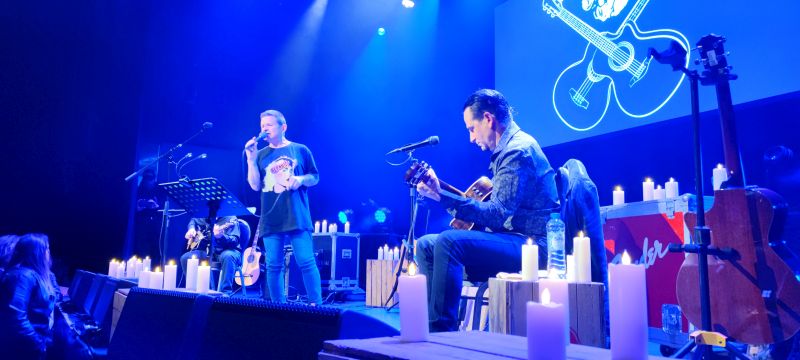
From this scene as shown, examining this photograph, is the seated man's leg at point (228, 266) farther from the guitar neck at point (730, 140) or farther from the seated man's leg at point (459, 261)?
the guitar neck at point (730, 140)

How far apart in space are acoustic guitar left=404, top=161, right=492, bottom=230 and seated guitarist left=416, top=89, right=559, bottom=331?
0.03 meters

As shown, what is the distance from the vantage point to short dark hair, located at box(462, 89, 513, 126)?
2.77 metres

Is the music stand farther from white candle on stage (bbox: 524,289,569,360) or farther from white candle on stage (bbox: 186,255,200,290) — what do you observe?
white candle on stage (bbox: 524,289,569,360)

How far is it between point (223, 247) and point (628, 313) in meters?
6.00

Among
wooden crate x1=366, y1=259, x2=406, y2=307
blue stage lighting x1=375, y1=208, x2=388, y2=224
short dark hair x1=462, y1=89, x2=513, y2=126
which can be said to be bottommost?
wooden crate x1=366, y1=259, x2=406, y2=307

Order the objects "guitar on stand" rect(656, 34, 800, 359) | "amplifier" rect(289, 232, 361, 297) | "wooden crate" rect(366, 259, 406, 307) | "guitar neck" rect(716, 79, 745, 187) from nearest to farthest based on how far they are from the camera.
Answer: "guitar on stand" rect(656, 34, 800, 359) < "guitar neck" rect(716, 79, 745, 187) < "wooden crate" rect(366, 259, 406, 307) < "amplifier" rect(289, 232, 361, 297)

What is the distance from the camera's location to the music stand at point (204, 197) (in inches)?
153

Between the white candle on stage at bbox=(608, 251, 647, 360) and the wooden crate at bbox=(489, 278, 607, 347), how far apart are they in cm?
109

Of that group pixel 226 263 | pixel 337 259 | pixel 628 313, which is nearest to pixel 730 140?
pixel 628 313

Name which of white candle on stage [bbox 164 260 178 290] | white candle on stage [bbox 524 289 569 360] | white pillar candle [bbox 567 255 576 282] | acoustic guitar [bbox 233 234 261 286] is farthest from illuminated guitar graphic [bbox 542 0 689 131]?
acoustic guitar [bbox 233 234 261 286]

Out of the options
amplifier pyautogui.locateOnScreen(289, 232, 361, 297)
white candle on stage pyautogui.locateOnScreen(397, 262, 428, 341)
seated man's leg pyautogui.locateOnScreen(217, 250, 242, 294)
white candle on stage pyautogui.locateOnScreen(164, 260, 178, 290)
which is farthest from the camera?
amplifier pyautogui.locateOnScreen(289, 232, 361, 297)

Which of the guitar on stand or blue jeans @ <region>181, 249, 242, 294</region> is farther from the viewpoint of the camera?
blue jeans @ <region>181, 249, 242, 294</region>

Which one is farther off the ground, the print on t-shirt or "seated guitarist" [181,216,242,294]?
the print on t-shirt

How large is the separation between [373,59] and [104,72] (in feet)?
13.0
